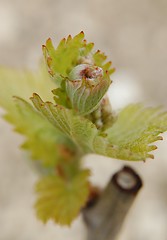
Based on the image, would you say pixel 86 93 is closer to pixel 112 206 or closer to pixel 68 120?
pixel 68 120

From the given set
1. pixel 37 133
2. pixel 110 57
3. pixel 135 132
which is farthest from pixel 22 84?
pixel 110 57

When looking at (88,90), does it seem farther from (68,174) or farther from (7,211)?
(7,211)

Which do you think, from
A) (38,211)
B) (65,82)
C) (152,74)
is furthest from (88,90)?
(152,74)

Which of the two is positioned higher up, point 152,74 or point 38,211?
point 152,74

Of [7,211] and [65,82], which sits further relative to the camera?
[7,211]

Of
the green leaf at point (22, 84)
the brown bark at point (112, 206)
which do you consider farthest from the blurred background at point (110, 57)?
the green leaf at point (22, 84)
